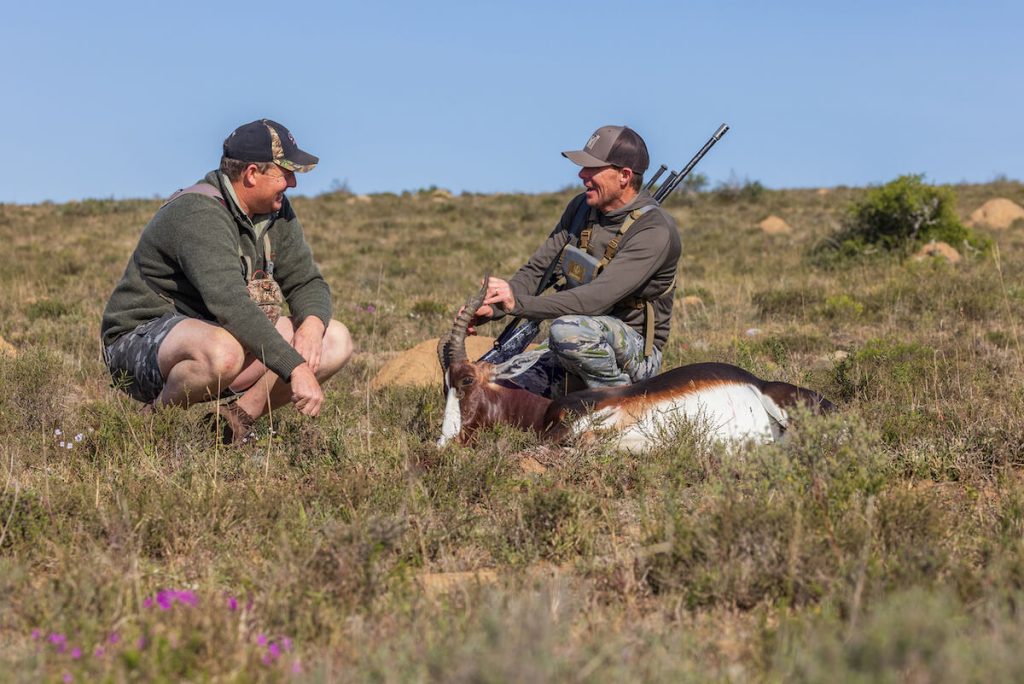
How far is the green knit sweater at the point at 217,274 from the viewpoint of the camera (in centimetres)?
486

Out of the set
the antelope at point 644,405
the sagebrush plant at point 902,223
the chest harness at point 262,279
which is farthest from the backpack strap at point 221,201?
the sagebrush plant at point 902,223

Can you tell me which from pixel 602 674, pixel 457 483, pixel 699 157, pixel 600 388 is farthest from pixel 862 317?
pixel 602 674

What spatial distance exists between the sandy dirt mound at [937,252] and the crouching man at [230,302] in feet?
33.5

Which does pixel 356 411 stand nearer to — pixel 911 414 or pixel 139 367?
pixel 139 367

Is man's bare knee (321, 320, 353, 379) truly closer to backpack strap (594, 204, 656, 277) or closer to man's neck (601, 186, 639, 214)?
backpack strap (594, 204, 656, 277)

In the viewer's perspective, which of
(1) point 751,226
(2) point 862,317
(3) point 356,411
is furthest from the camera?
(1) point 751,226

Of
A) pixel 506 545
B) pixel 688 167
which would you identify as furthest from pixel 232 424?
pixel 688 167

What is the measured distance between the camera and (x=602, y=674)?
8.27 ft

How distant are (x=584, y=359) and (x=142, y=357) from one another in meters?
2.30

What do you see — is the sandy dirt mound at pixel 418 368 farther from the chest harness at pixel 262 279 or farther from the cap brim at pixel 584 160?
the cap brim at pixel 584 160

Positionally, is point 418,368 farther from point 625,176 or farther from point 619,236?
point 625,176

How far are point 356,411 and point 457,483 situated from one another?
6.50 ft

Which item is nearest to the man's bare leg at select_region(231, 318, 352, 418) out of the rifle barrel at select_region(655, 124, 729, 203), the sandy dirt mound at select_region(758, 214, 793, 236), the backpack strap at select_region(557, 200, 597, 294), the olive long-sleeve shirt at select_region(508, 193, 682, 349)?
the olive long-sleeve shirt at select_region(508, 193, 682, 349)

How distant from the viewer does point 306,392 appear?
4672 mm
